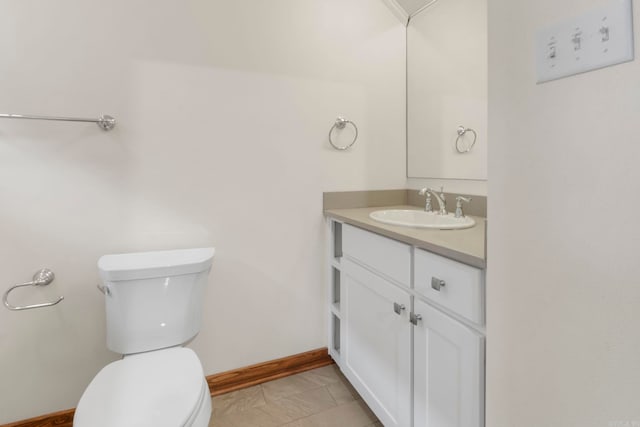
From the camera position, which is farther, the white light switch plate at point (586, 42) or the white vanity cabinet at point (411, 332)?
→ the white vanity cabinet at point (411, 332)

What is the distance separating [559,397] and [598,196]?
38 centimetres

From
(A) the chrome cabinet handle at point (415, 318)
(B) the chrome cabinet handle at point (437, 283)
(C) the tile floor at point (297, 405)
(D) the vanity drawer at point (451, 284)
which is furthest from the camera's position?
(C) the tile floor at point (297, 405)

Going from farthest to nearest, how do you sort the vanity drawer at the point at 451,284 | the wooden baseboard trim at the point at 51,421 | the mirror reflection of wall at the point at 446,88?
the mirror reflection of wall at the point at 446,88 → the wooden baseboard trim at the point at 51,421 → the vanity drawer at the point at 451,284

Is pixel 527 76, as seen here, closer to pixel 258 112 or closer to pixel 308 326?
pixel 258 112

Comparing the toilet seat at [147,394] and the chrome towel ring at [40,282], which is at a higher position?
the chrome towel ring at [40,282]

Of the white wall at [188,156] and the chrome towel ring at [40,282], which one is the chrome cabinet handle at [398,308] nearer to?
the white wall at [188,156]

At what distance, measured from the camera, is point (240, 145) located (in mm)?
1593

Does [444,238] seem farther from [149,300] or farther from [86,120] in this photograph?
[86,120]

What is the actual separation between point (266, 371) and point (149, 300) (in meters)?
0.79

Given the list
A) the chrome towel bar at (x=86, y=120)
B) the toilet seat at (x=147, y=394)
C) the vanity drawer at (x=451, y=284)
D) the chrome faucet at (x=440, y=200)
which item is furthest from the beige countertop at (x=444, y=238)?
the chrome towel bar at (x=86, y=120)

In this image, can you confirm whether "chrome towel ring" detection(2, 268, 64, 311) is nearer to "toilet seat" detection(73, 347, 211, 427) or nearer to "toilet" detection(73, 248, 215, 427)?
"toilet" detection(73, 248, 215, 427)

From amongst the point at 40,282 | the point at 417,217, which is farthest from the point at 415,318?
the point at 40,282

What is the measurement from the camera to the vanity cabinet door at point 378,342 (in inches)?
44.9

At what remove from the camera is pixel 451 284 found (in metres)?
0.92
